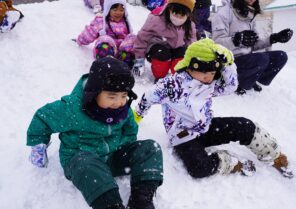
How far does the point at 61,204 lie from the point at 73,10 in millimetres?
4616

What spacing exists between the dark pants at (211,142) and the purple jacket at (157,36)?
1.35m

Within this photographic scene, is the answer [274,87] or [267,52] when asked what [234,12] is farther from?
[274,87]

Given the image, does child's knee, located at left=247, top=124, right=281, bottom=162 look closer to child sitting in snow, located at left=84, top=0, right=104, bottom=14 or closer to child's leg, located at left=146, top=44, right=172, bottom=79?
child's leg, located at left=146, top=44, right=172, bottom=79

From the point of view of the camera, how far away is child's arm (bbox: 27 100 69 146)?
2289 mm

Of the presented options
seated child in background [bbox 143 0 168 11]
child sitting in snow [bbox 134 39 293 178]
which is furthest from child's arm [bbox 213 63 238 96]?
seated child in background [bbox 143 0 168 11]

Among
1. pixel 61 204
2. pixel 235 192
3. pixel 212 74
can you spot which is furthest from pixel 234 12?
pixel 61 204

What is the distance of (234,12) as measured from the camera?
4.13 metres

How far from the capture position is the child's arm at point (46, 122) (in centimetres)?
229

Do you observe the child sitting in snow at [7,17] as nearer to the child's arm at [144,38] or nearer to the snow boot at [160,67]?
the child's arm at [144,38]

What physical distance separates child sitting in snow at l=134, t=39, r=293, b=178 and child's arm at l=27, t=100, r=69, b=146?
0.84m

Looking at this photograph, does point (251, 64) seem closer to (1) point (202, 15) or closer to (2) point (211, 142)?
(2) point (211, 142)

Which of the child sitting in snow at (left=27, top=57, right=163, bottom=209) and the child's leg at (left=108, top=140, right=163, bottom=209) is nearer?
the child sitting in snow at (left=27, top=57, right=163, bottom=209)

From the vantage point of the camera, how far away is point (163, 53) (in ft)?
12.9

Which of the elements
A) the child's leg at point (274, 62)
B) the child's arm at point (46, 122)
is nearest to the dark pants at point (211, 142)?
the child's arm at point (46, 122)
